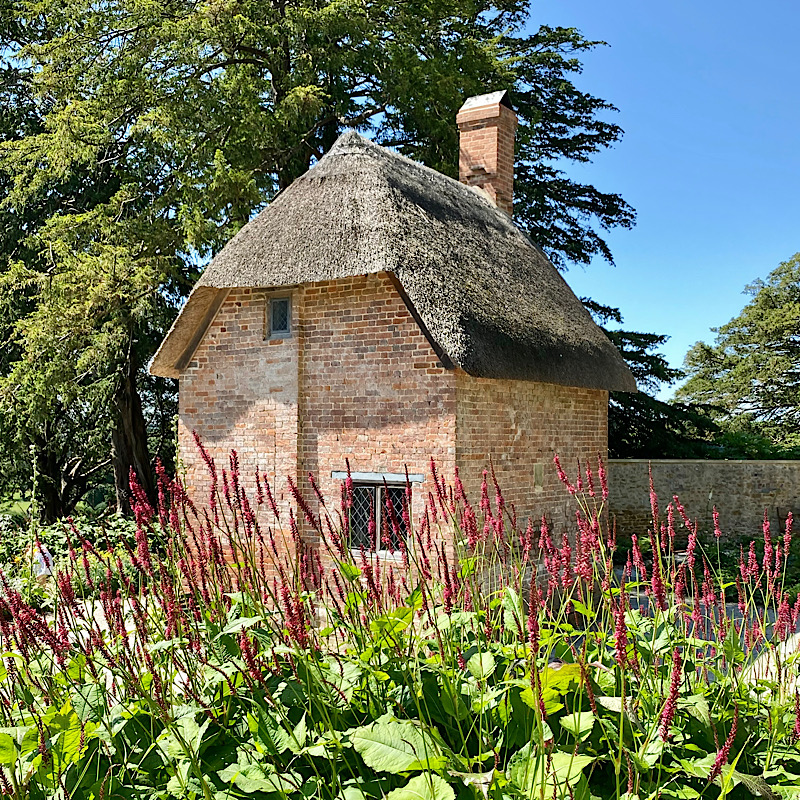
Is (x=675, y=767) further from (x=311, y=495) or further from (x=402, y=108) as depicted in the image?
(x=402, y=108)

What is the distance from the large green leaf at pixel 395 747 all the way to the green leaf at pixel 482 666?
29 centimetres

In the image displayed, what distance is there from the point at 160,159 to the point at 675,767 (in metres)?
16.6

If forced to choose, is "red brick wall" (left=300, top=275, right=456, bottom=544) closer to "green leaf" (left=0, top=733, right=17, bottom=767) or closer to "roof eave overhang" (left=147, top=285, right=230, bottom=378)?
"roof eave overhang" (left=147, top=285, right=230, bottom=378)

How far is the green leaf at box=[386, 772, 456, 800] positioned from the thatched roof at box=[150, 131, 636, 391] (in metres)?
6.07

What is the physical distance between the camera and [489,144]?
1402 centimetres

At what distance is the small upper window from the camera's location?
32.8ft

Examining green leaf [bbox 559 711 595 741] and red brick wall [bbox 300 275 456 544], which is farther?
red brick wall [bbox 300 275 456 544]

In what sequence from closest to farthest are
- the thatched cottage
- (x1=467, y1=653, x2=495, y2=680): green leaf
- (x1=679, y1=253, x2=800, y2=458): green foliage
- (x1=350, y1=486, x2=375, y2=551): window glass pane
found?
(x1=467, y1=653, x2=495, y2=680): green leaf → the thatched cottage → (x1=350, y1=486, x2=375, y2=551): window glass pane → (x1=679, y1=253, x2=800, y2=458): green foliage

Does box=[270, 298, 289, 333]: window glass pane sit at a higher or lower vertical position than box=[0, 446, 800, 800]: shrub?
higher

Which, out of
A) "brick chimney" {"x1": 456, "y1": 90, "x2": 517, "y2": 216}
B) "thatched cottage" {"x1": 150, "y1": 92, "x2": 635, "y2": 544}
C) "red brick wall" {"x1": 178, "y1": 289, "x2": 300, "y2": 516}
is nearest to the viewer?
"thatched cottage" {"x1": 150, "y1": 92, "x2": 635, "y2": 544}

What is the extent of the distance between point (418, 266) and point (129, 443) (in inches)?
468

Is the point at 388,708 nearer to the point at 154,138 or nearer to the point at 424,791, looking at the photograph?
the point at 424,791

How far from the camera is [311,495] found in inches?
386

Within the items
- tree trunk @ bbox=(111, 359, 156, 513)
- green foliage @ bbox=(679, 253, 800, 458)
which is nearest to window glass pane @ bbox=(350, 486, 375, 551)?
tree trunk @ bbox=(111, 359, 156, 513)
